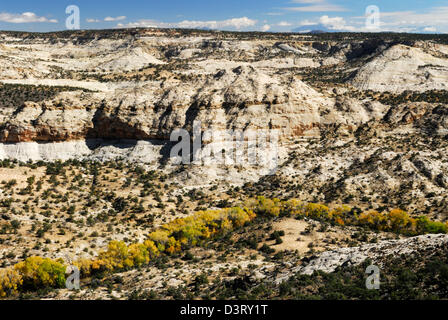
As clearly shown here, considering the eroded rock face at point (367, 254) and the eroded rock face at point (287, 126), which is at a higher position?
the eroded rock face at point (287, 126)

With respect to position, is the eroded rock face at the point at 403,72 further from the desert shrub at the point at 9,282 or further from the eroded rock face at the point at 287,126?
the desert shrub at the point at 9,282

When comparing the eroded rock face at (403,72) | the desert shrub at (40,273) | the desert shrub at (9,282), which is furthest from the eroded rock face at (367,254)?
the eroded rock face at (403,72)

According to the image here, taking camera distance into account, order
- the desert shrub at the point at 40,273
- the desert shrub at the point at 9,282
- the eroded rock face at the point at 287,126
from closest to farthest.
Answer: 1. the desert shrub at the point at 9,282
2. the desert shrub at the point at 40,273
3. the eroded rock face at the point at 287,126

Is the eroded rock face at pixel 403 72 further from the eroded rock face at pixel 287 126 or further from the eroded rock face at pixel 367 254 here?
the eroded rock face at pixel 367 254

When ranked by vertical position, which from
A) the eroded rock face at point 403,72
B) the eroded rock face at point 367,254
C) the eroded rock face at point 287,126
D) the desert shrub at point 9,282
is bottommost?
the desert shrub at point 9,282

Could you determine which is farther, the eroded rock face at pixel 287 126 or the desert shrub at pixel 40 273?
the eroded rock face at pixel 287 126

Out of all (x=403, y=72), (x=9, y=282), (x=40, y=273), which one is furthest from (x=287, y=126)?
(x=403, y=72)

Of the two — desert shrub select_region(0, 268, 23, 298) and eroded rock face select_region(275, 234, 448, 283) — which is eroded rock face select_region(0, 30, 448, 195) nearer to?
eroded rock face select_region(275, 234, 448, 283)

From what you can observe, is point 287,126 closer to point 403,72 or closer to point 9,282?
point 9,282

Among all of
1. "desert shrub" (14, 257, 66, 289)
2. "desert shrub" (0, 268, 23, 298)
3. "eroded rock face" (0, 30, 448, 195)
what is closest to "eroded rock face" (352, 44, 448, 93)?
"eroded rock face" (0, 30, 448, 195)

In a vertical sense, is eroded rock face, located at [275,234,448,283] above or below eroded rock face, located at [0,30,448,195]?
below

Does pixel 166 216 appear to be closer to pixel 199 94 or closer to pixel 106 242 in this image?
pixel 106 242

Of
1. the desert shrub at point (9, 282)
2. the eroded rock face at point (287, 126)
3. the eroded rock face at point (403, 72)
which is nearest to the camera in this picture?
the desert shrub at point (9, 282)
